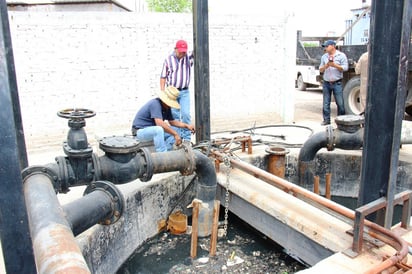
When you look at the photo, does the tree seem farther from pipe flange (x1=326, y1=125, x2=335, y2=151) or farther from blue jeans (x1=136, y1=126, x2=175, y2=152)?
pipe flange (x1=326, y1=125, x2=335, y2=151)

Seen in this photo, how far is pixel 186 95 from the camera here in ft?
20.5

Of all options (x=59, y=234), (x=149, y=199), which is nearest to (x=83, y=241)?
(x=149, y=199)

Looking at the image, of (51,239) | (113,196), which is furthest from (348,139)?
(51,239)

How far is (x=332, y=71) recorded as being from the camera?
7973 mm

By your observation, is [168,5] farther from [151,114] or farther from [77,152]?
[77,152]

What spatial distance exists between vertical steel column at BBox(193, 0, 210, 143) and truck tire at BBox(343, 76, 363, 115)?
4.73 meters

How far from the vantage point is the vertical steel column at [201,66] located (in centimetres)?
495

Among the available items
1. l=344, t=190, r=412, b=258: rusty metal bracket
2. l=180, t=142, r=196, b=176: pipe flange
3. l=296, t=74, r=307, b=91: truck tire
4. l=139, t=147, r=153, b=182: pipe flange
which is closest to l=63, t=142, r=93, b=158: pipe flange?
l=139, t=147, r=153, b=182: pipe flange

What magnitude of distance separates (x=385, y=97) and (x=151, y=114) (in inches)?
113

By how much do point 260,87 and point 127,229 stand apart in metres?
5.32

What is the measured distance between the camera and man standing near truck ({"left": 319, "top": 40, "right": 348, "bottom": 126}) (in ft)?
25.9

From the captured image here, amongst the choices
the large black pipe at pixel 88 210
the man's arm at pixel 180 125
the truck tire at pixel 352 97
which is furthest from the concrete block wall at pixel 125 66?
the large black pipe at pixel 88 210

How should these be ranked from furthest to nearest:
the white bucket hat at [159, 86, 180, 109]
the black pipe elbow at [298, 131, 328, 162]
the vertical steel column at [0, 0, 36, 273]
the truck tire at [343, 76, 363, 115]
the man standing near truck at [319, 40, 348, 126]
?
the truck tire at [343, 76, 363, 115]
the man standing near truck at [319, 40, 348, 126]
the black pipe elbow at [298, 131, 328, 162]
the white bucket hat at [159, 86, 180, 109]
the vertical steel column at [0, 0, 36, 273]

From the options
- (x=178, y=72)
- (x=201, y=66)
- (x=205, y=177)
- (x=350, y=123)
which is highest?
(x=201, y=66)
